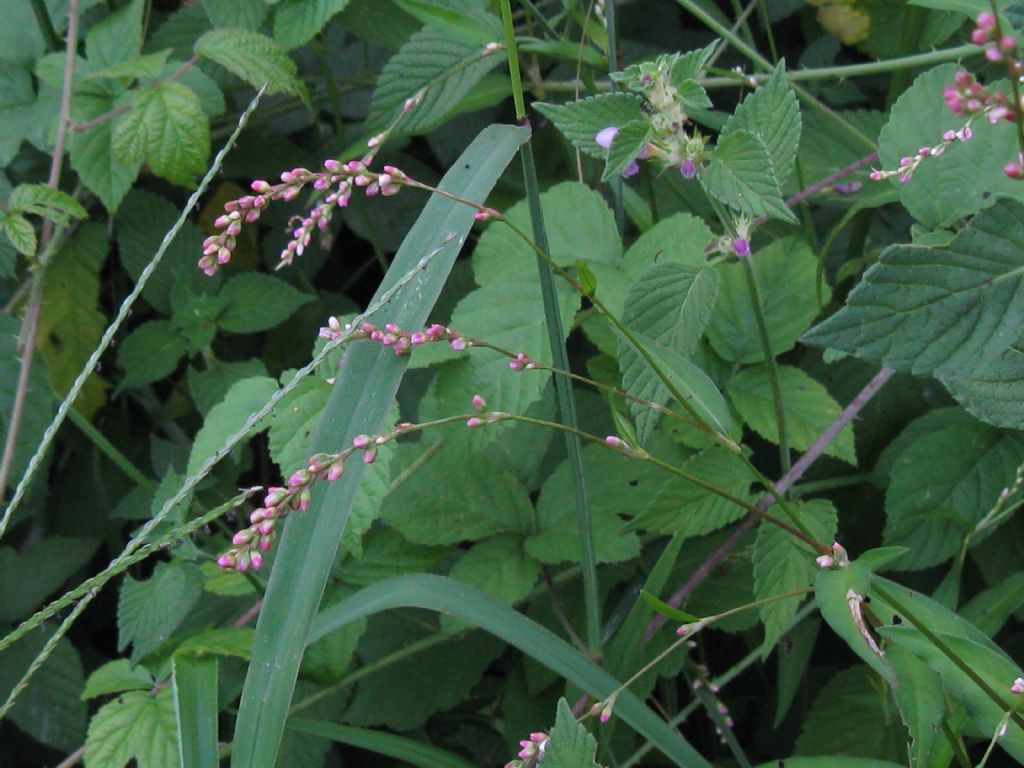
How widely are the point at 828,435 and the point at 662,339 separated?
0.30 metres

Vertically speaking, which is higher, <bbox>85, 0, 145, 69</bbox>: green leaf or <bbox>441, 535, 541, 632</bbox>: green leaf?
<bbox>85, 0, 145, 69</bbox>: green leaf

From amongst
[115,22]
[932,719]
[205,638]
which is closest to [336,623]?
[205,638]

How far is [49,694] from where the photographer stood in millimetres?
1542

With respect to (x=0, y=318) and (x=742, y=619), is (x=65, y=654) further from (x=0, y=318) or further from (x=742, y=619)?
(x=742, y=619)

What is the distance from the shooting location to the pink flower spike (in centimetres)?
94

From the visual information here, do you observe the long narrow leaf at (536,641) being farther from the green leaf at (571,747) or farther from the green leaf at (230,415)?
the green leaf at (230,415)

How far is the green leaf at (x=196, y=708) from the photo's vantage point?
945 millimetres

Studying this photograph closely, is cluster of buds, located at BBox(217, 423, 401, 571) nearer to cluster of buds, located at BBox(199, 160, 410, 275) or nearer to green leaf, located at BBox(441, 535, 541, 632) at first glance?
cluster of buds, located at BBox(199, 160, 410, 275)

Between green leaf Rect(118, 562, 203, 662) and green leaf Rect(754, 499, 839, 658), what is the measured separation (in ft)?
2.17

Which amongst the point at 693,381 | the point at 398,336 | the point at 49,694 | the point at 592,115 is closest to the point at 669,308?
the point at 693,381

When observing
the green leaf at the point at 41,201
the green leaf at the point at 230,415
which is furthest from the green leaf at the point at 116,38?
the green leaf at the point at 230,415

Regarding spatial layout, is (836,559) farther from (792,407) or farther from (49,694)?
(49,694)

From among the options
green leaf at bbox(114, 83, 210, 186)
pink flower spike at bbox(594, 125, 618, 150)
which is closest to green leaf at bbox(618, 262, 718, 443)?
pink flower spike at bbox(594, 125, 618, 150)

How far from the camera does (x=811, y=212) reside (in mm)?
1743
